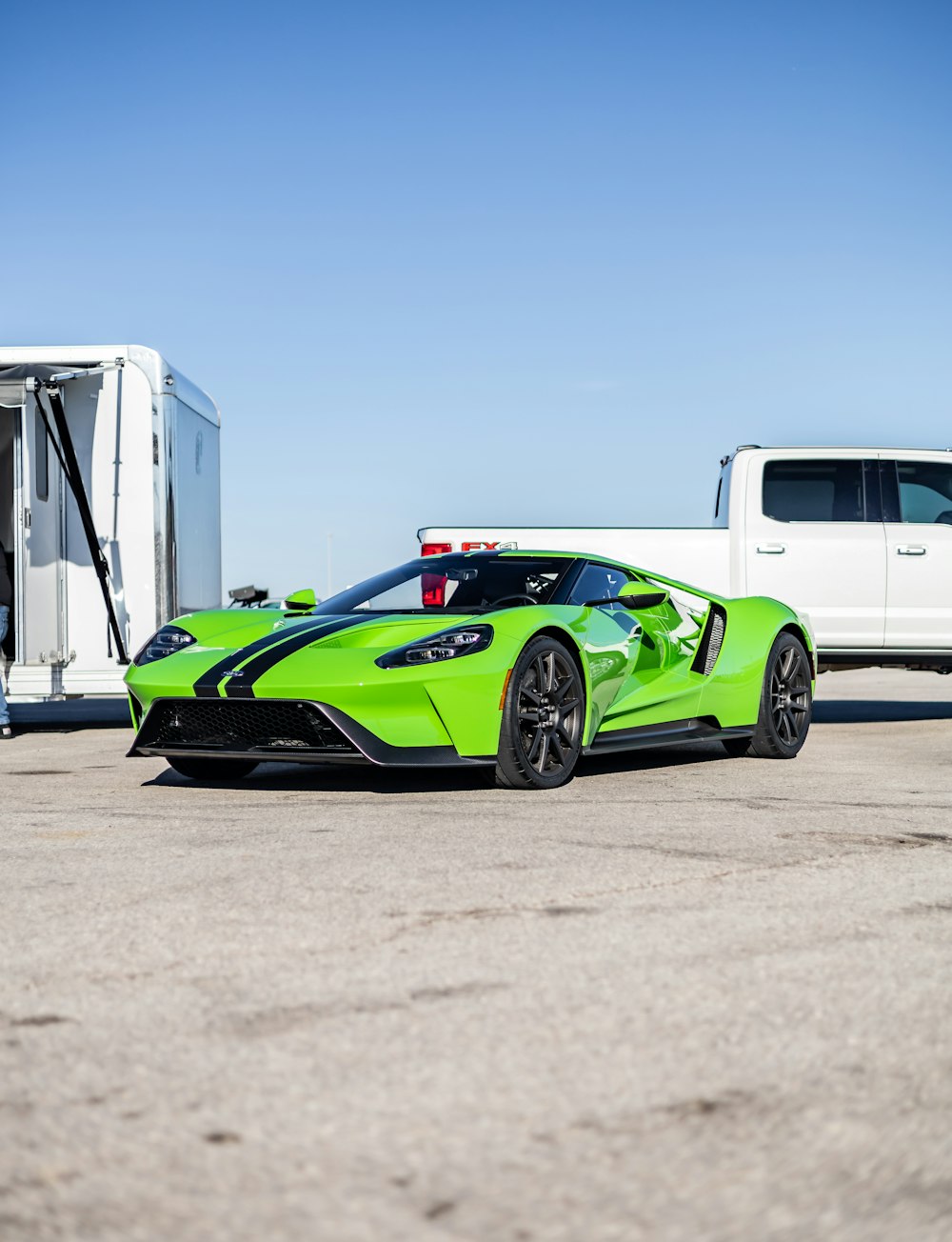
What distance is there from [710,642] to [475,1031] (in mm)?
5712

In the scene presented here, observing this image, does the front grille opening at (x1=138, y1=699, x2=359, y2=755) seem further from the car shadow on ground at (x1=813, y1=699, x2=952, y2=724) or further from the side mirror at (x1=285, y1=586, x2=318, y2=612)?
the car shadow on ground at (x1=813, y1=699, x2=952, y2=724)

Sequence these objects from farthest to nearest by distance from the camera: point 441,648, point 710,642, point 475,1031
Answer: point 710,642, point 441,648, point 475,1031

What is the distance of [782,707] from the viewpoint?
9016mm

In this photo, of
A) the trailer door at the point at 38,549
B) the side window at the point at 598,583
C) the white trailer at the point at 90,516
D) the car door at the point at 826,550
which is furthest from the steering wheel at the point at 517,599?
the trailer door at the point at 38,549

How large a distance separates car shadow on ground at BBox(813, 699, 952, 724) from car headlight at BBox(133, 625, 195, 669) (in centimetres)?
735

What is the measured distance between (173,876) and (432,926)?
1.13 metres

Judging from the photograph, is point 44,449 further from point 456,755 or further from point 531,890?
point 531,890

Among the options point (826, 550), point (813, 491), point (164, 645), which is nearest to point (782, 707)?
point (826, 550)

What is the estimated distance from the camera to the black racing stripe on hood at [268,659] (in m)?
6.82

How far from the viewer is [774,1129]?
2434 mm

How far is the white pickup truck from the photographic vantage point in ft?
37.1

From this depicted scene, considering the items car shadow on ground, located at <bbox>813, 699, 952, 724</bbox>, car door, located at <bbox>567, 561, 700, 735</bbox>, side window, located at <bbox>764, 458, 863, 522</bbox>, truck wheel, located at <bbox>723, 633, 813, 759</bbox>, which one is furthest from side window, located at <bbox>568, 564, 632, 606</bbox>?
car shadow on ground, located at <bbox>813, 699, 952, 724</bbox>

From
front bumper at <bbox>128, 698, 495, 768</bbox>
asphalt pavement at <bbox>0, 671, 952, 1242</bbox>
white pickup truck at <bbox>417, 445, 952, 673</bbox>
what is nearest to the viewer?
asphalt pavement at <bbox>0, 671, 952, 1242</bbox>

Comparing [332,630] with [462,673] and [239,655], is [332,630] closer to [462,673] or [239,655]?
[239,655]
